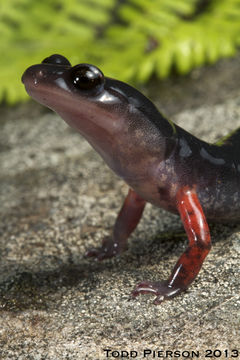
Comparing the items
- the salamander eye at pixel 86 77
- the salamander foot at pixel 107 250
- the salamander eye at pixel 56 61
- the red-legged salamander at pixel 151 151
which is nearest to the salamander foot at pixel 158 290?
the red-legged salamander at pixel 151 151

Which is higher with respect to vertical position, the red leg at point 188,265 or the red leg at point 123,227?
the red leg at point 188,265

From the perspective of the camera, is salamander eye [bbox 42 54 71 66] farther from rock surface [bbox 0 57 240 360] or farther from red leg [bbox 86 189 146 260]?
rock surface [bbox 0 57 240 360]

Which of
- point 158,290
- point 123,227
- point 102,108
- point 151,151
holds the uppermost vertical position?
point 102,108

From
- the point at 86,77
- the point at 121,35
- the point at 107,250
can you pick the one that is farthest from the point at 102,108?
the point at 121,35

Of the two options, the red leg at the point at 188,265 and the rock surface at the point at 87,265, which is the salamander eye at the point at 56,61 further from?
the rock surface at the point at 87,265

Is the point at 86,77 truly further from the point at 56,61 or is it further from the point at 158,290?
the point at 158,290

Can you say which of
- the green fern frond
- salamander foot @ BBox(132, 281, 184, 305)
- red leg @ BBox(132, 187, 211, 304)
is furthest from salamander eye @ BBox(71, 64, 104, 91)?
the green fern frond

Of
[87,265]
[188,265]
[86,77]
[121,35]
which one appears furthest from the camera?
[121,35]

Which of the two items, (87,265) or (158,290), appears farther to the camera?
(87,265)
